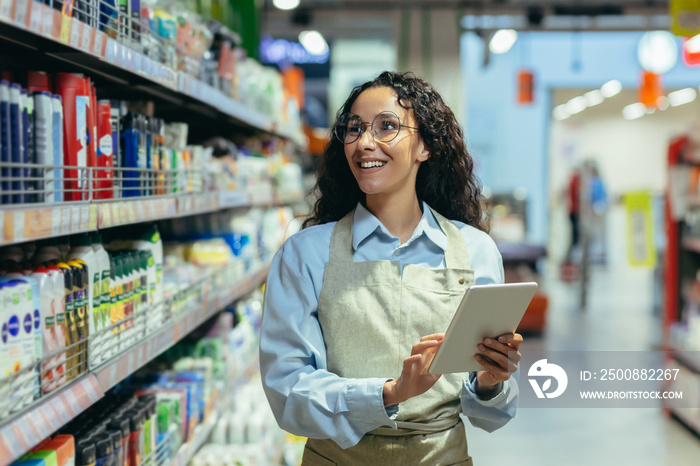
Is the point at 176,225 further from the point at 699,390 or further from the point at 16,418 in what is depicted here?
the point at 699,390

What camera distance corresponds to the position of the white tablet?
1.36 meters

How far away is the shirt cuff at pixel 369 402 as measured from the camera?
58.4 inches

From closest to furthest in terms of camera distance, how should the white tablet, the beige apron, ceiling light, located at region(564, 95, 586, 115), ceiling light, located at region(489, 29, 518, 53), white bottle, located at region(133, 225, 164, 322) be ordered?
the white tablet < the beige apron < white bottle, located at region(133, 225, 164, 322) < ceiling light, located at region(489, 29, 518, 53) < ceiling light, located at region(564, 95, 586, 115)

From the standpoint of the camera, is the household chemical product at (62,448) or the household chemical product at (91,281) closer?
the household chemical product at (62,448)

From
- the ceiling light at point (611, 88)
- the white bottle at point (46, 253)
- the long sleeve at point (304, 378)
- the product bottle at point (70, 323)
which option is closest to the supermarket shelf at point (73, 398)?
the product bottle at point (70, 323)

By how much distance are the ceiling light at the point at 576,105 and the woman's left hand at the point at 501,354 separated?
1494 cm

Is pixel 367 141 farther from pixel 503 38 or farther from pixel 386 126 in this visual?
pixel 503 38

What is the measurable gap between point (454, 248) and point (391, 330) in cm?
28

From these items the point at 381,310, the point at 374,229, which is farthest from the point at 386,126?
the point at 381,310

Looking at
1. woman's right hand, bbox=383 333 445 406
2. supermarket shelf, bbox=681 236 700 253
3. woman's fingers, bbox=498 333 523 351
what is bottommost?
woman's right hand, bbox=383 333 445 406

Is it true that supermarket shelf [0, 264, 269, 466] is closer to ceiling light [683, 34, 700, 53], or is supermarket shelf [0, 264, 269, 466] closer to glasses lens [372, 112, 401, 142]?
glasses lens [372, 112, 401, 142]

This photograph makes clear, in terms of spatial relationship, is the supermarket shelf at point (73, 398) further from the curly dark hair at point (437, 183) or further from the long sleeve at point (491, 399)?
the long sleeve at point (491, 399)

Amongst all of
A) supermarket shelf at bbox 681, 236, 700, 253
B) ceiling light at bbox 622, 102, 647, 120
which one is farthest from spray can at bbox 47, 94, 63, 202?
ceiling light at bbox 622, 102, 647, 120

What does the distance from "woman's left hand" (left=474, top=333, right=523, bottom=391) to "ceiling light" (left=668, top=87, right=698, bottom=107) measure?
1464 centimetres
